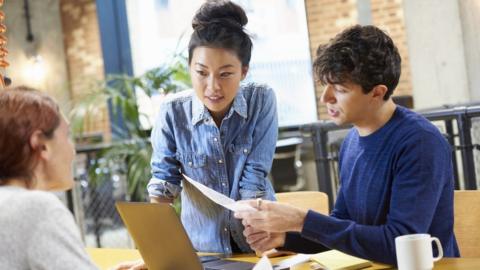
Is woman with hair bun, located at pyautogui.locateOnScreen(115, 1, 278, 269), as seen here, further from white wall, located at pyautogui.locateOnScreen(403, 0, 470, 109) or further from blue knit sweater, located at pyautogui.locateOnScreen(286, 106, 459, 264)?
white wall, located at pyautogui.locateOnScreen(403, 0, 470, 109)

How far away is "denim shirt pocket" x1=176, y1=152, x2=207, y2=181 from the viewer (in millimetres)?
2492

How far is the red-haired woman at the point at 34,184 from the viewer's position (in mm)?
1440

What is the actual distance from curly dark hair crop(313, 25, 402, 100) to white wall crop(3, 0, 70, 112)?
807 cm

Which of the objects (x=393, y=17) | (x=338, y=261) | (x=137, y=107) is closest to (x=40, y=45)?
(x=393, y=17)

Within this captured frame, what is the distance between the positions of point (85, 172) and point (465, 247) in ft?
18.7

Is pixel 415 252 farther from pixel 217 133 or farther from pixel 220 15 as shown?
pixel 220 15

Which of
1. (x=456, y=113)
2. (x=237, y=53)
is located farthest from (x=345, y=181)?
(x=456, y=113)

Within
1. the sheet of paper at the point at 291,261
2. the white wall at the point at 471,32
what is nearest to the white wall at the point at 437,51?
the white wall at the point at 471,32

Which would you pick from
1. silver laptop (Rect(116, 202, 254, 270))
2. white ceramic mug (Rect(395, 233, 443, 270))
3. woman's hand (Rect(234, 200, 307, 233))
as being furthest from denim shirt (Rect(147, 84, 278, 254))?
white ceramic mug (Rect(395, 233, 443, 270))

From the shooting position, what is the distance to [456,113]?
4.05 meters

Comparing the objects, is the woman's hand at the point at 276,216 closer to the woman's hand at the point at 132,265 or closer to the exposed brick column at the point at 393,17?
the woman's hand at the point at 132,265

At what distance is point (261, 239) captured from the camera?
211 cm

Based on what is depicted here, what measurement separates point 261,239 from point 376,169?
0.36 metres

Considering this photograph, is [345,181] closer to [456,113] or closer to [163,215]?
[163,215]
